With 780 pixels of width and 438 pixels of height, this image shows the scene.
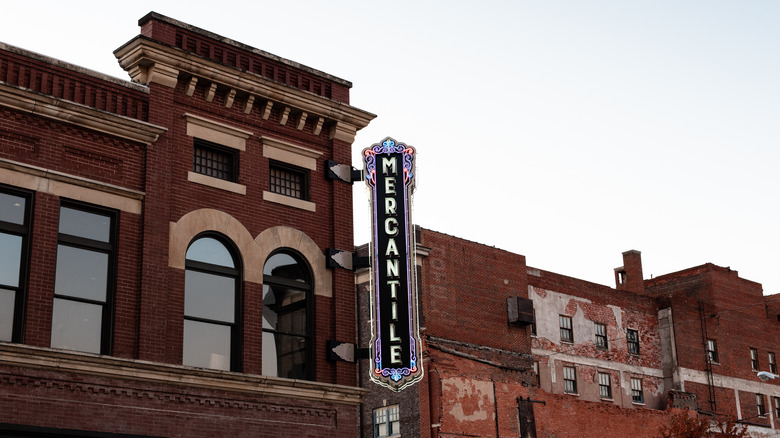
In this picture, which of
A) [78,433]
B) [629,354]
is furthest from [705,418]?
[78,433]

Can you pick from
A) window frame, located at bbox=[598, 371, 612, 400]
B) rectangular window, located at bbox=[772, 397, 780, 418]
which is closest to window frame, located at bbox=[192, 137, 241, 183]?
window frame, located at bbox=[598, 371, 612, 400]

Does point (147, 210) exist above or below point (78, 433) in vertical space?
above

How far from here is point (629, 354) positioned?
56.2 m

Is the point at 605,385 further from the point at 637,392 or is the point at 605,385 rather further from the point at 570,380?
the point at 637,392

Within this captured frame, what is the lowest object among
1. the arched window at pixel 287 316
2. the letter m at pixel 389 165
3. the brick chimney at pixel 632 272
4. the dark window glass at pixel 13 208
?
the arched window at pixel 287 316

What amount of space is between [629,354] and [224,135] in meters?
39.2

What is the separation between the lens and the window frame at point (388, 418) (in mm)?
43469

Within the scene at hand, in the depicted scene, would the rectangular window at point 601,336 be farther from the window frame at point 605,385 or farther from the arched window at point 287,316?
the arched window at point 287,316

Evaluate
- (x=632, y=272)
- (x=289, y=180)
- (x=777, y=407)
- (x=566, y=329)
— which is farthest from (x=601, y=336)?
(x=289, y=180)

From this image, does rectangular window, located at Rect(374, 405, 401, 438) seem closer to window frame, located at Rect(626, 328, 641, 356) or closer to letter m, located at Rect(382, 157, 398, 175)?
window frame, located at Rect(626, 328, 641, 356)

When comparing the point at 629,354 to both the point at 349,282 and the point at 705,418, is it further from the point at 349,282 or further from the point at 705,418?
the point at 349,282

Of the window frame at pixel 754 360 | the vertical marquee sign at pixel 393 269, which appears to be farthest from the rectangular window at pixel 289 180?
the window frame at pixel 754 360

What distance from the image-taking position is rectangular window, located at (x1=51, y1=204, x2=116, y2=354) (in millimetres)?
18719

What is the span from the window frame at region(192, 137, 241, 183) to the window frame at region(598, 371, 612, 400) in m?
35.6
